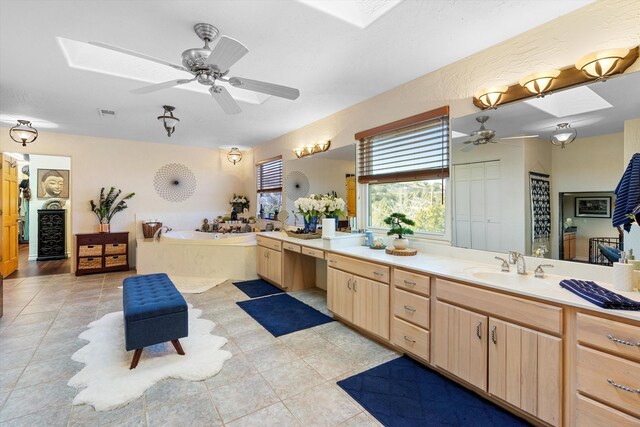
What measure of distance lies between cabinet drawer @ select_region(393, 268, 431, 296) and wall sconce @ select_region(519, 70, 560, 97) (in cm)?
157

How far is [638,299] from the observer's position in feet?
4.99

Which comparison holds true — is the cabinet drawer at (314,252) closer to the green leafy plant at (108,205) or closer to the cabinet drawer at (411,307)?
the cabinet drawer at (411,307)

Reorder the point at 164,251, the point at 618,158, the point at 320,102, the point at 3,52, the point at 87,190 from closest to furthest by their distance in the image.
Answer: the point at 618,158 < the point at 3,52 < the point at 320,102 < the point at 164,251 < the point at 87,190

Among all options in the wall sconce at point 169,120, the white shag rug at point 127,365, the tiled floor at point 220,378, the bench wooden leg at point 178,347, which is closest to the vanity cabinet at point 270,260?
the tiled floor at point 220,378

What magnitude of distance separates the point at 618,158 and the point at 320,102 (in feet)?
9.45

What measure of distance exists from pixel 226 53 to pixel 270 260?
3.27 meters

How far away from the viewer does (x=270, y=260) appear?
15.1ft

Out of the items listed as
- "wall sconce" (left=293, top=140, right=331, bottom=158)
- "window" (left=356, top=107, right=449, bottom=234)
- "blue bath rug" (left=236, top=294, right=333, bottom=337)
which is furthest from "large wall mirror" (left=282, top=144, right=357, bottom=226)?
"blue bath rug" (left=236, top=294, right=333, bottom=337)

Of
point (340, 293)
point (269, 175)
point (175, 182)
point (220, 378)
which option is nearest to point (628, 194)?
point (340, 293)

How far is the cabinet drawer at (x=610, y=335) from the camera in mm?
1357

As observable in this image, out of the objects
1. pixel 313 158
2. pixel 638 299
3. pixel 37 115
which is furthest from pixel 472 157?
pixel 37 115

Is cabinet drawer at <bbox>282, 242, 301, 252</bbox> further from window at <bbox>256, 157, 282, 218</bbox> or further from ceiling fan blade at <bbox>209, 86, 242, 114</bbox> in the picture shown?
ceiling fan blade at <bbox>209, 86, 242, 114</bbox>

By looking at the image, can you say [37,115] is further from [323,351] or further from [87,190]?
[323,351]

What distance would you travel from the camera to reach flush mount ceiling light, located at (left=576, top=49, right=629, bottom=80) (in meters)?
1.76
